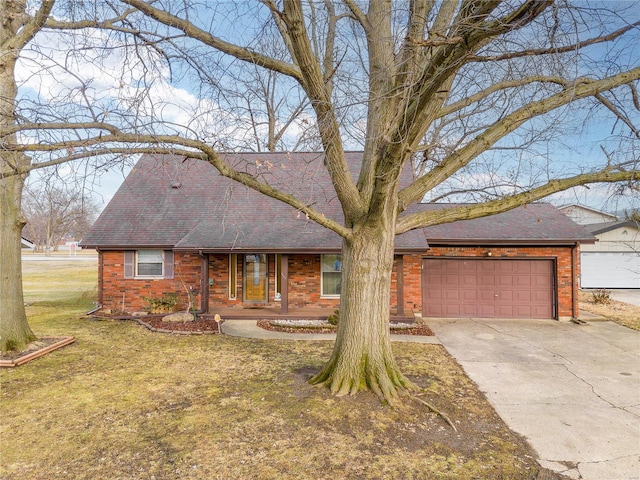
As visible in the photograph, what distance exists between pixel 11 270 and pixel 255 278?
255 inches

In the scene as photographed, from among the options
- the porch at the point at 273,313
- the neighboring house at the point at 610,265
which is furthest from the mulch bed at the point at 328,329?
the neighboring house at the point at 610,265

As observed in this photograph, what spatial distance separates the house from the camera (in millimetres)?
11250

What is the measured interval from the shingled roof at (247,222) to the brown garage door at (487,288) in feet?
3.08

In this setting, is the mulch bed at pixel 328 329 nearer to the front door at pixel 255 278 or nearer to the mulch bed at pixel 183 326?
the mulch bed at pixel 183 326

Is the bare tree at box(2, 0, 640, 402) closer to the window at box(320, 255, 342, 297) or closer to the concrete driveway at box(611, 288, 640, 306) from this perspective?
the window at box(320, 255, 342, 297)

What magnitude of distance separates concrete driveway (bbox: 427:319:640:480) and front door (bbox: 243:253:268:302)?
5.50 metres

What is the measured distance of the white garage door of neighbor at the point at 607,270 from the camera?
63.3ft

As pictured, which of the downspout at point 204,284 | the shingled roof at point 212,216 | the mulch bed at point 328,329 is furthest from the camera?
the downspout at point 204,284

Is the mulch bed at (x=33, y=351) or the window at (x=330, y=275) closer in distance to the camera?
the mulch bed at (x=33, y=351)

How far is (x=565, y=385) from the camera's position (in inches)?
239

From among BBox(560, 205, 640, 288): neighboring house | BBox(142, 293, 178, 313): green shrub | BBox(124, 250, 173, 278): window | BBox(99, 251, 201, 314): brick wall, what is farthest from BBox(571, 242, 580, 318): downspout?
BBox(124, 250, 173, 278): window

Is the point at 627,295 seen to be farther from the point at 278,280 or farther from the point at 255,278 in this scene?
the point at 255,278

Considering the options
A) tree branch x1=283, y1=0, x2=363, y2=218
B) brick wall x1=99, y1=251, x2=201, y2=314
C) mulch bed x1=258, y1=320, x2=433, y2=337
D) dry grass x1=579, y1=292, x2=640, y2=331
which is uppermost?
tree branch x1=283, y1=0, x2=363, y2=218

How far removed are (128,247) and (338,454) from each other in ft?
33.6
